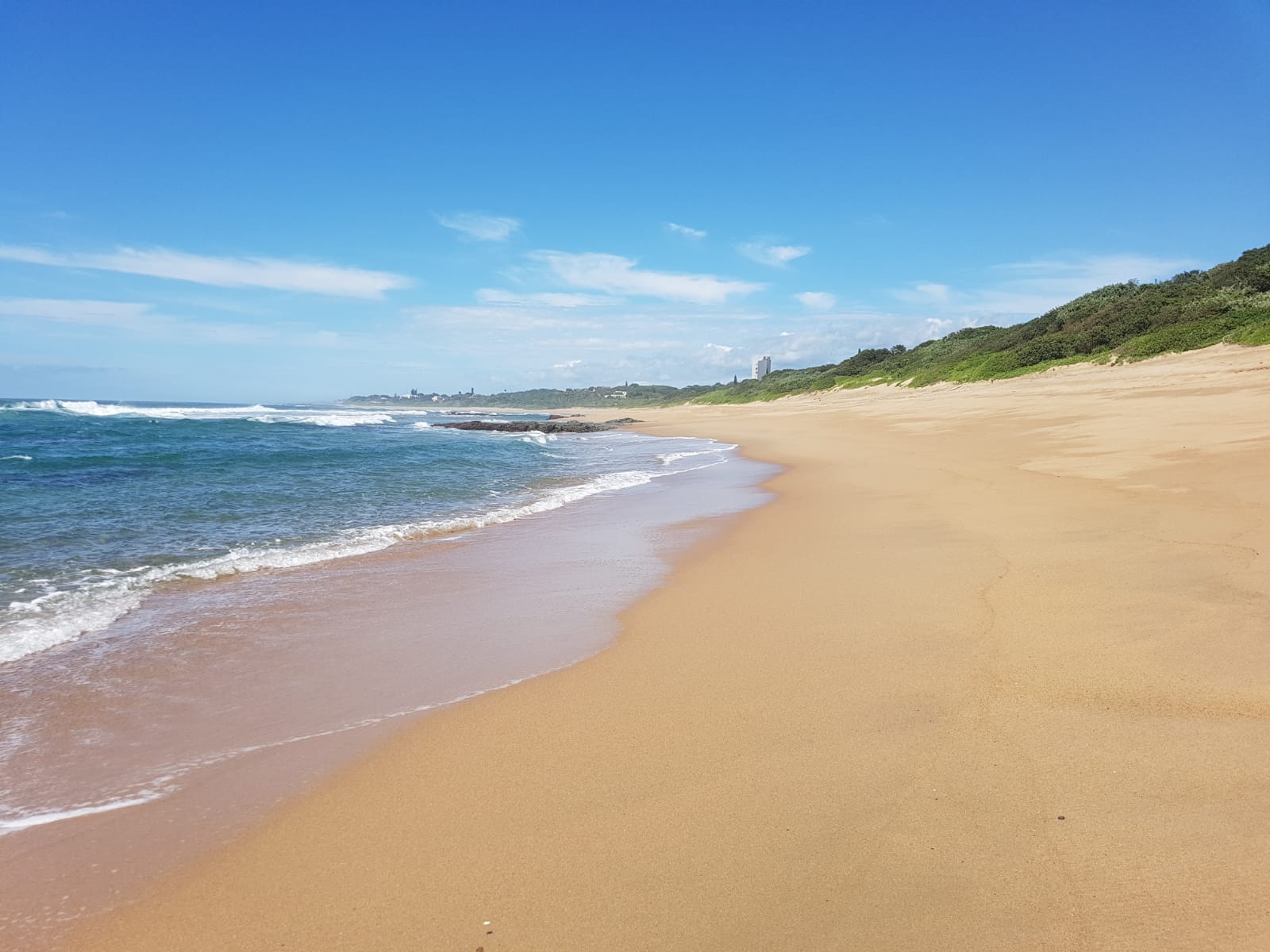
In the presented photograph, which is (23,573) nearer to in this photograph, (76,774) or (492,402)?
(76,774)

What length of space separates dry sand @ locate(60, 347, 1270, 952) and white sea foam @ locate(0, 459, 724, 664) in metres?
3.87

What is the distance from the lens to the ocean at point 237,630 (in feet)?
9.89

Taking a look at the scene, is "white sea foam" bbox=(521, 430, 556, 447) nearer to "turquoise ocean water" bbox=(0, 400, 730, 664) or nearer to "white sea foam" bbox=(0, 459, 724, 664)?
"turquoise ocean water" bbox=(0, 400, 730, 664)

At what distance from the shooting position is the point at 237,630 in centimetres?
551

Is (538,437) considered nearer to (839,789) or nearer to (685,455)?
(685,455)

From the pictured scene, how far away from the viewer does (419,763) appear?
3.35 metres

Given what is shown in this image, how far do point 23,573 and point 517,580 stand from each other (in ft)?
16.9

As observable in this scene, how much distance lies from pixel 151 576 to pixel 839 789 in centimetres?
730

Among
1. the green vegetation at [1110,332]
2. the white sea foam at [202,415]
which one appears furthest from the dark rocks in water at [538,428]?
the green vegetation at [1110,332]

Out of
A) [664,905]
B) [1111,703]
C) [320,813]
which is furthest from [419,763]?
[1111,703]

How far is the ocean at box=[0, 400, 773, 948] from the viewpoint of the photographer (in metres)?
3.01

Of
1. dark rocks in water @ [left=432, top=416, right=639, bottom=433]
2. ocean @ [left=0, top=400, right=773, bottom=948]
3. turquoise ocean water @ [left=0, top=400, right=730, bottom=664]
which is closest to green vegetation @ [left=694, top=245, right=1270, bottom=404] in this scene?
turquoise ocean water @ [left=0, top=400, right=730, bottom=664]

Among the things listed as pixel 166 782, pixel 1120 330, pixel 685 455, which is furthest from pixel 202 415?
pixel 166 782

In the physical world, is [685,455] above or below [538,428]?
below
